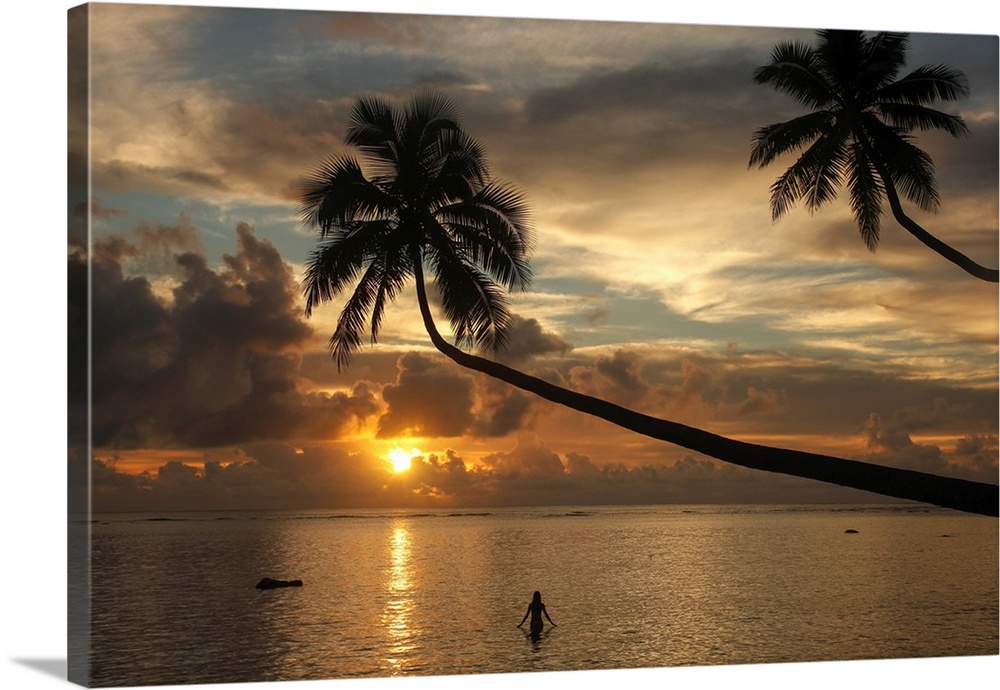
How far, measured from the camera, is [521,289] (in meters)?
14.0

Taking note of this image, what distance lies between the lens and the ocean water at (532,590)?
12.5 metres

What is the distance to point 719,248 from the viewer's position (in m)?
14.4

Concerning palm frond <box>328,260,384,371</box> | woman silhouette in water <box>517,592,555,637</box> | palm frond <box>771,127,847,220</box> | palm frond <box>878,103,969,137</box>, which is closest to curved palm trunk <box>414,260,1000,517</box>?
palm frond <box>328,260,384,371</box>

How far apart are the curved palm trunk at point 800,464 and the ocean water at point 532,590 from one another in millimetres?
1436

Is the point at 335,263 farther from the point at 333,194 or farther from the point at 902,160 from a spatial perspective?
the point at 902,160

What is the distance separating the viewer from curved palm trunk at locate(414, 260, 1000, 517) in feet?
39.6

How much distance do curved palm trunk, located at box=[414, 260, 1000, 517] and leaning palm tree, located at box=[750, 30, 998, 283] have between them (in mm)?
3072

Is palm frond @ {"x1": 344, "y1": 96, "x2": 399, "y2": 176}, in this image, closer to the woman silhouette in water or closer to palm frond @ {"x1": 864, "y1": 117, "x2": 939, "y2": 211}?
the woman silhouette in water

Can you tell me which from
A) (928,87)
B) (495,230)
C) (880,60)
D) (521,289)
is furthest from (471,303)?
(928,87)

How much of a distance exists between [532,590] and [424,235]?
2305 centimetres

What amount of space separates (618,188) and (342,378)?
3.52 meters

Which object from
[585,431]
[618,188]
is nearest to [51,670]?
[585,431]

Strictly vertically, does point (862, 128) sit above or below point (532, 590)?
above

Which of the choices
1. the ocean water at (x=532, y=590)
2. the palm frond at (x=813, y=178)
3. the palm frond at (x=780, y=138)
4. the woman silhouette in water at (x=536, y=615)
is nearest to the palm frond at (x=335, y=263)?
the ocean water at (x=532, y=590)
